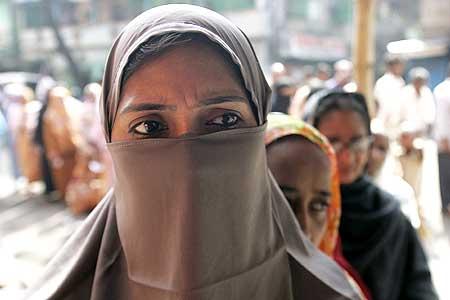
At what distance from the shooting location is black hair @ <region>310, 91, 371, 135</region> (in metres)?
1.86

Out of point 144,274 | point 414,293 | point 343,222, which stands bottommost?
point 414,293

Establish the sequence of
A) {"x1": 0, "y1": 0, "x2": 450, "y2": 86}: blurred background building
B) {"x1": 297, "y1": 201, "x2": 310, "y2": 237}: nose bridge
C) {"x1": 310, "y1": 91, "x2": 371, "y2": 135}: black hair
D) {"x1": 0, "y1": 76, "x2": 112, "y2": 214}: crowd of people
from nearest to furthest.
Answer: {"x1": 297, "y1": 201, "x2": 310, "y2": 237}: nose bridge < {"x1": 310, "y1": 91, "x2": 371, "y2": 135}: black hair < {"x1": 0, "y1": 76, "x2": 112, "y2": 214}: crowd of people < {"x1": 0, "y1": 0, "x2": 450, "y2": 86}: blurred background building

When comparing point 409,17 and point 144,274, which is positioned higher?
point 409,17

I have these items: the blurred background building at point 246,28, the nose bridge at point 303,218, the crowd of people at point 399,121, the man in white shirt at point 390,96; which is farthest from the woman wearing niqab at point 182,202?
the blurred background building at point 246,28

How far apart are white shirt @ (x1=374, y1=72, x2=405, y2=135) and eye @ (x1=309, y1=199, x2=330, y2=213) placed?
169 inches

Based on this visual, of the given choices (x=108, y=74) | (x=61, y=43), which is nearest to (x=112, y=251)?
(x=108, y=74)

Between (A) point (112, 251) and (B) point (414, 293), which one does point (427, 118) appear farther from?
(A) point (112, 251)

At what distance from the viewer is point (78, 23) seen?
13.3 meters

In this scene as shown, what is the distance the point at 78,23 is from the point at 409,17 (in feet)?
29.6

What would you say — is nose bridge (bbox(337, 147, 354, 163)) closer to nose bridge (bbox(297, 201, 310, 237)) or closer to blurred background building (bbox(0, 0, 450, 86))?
nose bridge (bbox(297, 201, 310, 237))

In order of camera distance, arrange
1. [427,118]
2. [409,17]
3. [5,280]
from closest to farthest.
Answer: [5,280]
[427,118]
[409,17]

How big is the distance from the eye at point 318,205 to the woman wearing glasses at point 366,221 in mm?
473

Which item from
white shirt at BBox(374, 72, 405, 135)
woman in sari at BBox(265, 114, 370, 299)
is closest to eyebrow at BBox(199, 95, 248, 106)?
woman in sari at BBox(265, 114, 370, 299)

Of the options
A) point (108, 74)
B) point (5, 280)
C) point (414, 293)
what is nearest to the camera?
point (108, 74)
